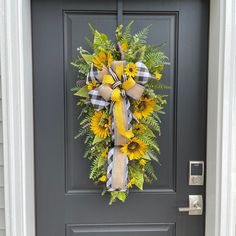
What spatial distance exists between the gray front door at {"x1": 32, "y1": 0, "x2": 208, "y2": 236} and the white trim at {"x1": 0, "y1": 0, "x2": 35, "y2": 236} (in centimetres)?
14

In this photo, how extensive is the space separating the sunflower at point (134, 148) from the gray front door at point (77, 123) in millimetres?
232

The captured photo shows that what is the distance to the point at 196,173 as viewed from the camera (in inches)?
58.3

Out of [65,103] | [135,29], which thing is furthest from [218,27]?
[65,103]

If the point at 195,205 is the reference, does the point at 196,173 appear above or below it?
above

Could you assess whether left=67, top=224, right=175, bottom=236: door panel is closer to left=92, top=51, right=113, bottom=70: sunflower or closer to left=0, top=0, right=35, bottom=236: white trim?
left=0, top=0, right=35, bottom=236: white trim

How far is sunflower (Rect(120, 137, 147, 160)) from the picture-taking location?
4.25 ft

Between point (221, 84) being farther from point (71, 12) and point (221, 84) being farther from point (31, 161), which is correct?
point (31, 161)

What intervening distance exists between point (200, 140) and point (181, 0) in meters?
0.82

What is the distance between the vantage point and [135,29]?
4.70ft

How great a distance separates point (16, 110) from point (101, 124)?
0.43 meters

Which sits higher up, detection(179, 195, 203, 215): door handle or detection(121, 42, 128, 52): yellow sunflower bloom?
detection(121, 42, 128, 52): yellow sunflower bloom

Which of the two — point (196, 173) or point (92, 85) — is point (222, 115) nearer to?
point (196, 173)

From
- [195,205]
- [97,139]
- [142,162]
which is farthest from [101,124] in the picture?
[195,205]

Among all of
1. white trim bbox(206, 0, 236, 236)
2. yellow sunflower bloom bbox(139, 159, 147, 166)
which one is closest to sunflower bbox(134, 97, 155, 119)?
yellow sunflower bloom bbox(139, 159, 147, 166)
